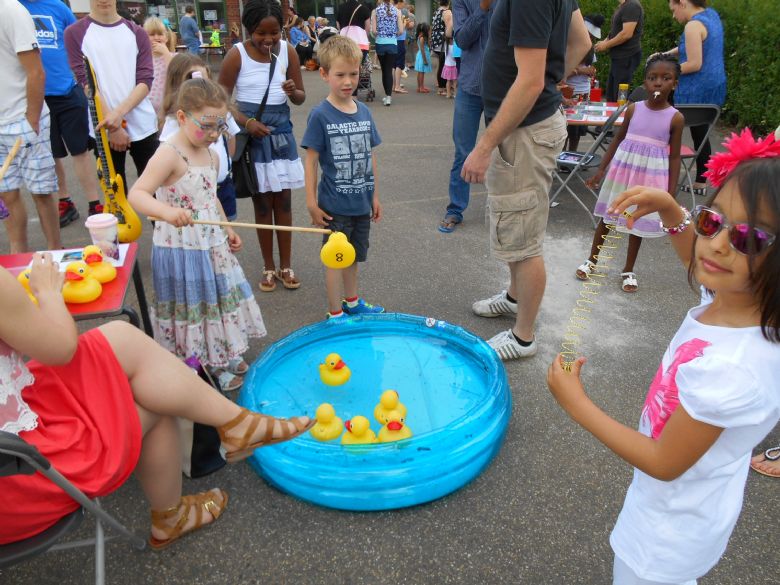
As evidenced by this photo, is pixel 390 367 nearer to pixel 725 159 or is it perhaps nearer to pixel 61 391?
pixel 61 391

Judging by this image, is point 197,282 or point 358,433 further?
point 197,282

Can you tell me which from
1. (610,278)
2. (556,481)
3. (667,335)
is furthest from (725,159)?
(610,278)

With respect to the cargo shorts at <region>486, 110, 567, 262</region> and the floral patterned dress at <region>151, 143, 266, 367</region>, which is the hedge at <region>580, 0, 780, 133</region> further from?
the floral patterned dress at <region>151, 143, 266, 367</region>

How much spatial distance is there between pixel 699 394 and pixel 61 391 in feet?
5.62

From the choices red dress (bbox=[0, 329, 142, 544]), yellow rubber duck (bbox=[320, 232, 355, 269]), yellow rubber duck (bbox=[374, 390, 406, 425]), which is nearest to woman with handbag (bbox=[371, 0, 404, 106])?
yellow rubber duck (bbox=[320, 232, 355, 269])

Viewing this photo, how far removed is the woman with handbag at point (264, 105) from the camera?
3.59 meters

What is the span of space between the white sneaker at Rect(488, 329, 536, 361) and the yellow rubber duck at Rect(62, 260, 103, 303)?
205cm

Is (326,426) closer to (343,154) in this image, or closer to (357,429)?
(357,429)

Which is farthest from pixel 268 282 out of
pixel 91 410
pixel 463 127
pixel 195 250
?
pixel 91 410

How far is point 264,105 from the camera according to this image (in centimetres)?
369

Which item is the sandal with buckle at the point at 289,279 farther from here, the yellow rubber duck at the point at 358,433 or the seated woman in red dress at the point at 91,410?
the seated woman in red dress at the point at 91,410

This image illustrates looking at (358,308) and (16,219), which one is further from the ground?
(16,219)

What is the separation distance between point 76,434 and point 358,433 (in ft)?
3.83

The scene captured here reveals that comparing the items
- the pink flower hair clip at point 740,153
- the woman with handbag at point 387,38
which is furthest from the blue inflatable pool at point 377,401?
the woman with handbag at point 387,38
